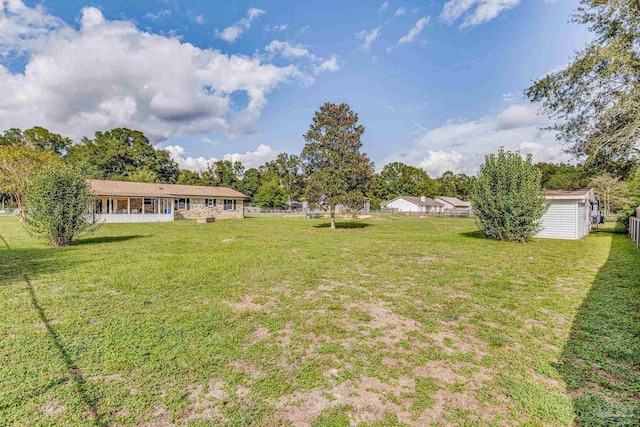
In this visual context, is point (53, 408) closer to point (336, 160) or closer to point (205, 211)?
point (336, 160)

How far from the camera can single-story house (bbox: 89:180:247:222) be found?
23906mm

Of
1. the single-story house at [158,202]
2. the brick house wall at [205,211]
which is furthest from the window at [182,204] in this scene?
the brick house wall at [205,211]

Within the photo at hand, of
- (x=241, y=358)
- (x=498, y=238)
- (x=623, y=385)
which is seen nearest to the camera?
(x=623, y=385)

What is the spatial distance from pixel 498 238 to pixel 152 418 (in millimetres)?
14848

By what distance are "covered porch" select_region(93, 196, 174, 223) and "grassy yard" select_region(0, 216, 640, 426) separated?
18565 mm

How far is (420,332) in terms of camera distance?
3.92 metres

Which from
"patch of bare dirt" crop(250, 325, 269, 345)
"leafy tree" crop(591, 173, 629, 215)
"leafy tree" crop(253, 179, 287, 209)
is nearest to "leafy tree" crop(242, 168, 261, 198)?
"leafy tree" crop(253, 179, 287, 209)

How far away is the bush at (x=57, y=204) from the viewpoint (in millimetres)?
10656

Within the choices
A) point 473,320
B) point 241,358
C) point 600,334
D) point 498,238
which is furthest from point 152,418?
point 498,238

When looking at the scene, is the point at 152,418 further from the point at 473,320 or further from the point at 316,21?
the point at 316,21

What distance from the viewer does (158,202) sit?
26875mm

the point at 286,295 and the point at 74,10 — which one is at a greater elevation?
the point at 74,10

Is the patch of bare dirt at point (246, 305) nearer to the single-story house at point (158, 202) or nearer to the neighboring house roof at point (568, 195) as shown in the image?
the neighboring house roof at point (568, 195)

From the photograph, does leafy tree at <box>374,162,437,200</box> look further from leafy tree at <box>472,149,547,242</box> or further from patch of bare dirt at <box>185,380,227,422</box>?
patch of bare dirt at <box>185,380,227,422</box>
